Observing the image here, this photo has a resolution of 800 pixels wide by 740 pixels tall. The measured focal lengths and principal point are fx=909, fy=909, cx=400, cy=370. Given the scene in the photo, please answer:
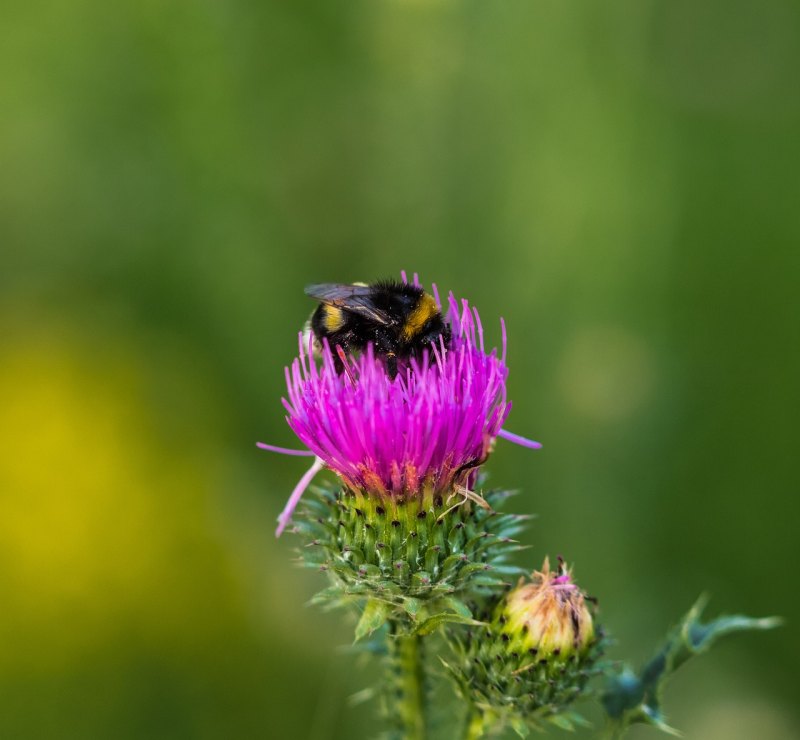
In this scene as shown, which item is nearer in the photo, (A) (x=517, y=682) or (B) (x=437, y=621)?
(B) (x=437, y=621)

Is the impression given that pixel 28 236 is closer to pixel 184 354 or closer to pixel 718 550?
pixel 184 354

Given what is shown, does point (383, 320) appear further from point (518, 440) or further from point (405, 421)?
point (518, 440)

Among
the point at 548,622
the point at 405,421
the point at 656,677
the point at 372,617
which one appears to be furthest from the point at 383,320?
the point at 656,677

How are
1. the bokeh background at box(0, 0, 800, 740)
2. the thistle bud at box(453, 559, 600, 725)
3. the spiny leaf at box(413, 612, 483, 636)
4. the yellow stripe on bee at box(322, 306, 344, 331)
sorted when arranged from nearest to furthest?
the spiny leaf at box(413, 612, 483, 636)
the thistle bud at box(453, 559, 600, 725)
the yellow stripe on bee at box(322, 306, 344, 331)
the bokeh background at box(0, 0, 800, 740)

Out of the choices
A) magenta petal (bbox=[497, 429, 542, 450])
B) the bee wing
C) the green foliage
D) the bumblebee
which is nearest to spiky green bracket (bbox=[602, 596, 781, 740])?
the green foliage

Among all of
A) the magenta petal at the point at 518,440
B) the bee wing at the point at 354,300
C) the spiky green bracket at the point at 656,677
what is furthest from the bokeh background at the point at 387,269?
the magenta petal at the point at 518,440

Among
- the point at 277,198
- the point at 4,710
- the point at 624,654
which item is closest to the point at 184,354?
the point at 277,198

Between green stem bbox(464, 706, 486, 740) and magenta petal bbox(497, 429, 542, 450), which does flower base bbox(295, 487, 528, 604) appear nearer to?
magenta petal bbox(497, 429, 542, 450)

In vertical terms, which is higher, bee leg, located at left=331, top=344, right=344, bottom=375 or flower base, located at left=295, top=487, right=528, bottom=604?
bee leg, located at left=331, top=344, right=344, bottom=375
